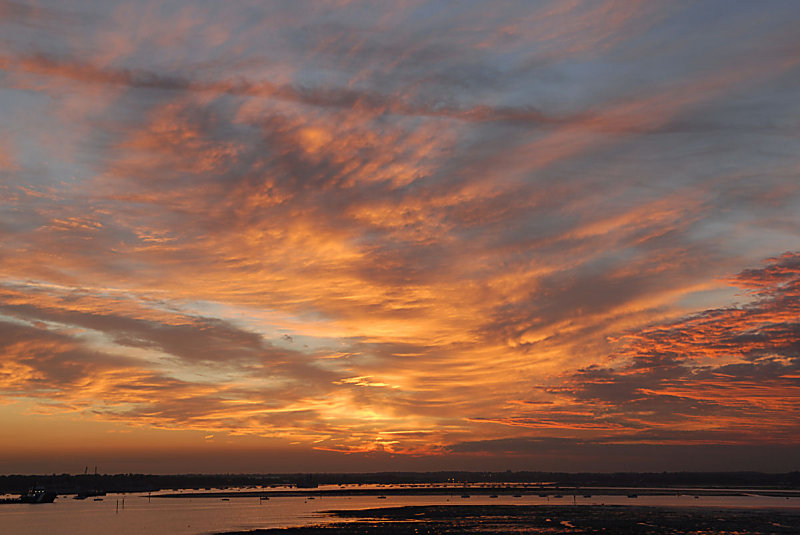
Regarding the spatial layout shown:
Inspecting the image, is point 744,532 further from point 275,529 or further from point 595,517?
point 275,529

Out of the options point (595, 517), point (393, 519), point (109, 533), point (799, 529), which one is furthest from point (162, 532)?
point (799, 529)

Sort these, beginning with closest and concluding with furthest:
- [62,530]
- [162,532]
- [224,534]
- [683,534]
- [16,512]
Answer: [683,534] → [224,534] → [162,532] → [62,530] → [16,512]

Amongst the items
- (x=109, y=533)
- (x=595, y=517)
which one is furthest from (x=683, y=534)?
(x=109, y=533)

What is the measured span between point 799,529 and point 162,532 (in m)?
112

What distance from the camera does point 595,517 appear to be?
130 m

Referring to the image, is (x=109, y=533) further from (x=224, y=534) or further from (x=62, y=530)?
(x=224, y=534)

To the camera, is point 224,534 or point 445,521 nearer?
point 224,534

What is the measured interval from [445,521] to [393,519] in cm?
1284

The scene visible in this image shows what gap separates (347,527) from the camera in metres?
115

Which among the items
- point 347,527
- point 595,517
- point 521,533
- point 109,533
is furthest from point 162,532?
point 595,517

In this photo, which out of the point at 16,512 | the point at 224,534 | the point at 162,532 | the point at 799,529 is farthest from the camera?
the point at 16,512

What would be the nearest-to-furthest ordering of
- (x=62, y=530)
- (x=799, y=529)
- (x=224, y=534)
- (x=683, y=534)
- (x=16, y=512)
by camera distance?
(x=683, y=534), (x=799, y=529), (x=224, y=534), (x=62, y=530), (x=16, y=512)

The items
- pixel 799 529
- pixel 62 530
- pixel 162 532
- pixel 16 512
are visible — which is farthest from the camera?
pixel 16 512

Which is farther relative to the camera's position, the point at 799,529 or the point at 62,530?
the point at 62,530
